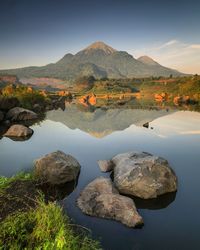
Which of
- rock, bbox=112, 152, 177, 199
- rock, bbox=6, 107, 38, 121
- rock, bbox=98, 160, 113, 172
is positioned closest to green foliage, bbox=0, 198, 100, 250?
rock, bbox=112, 152, 177, 199

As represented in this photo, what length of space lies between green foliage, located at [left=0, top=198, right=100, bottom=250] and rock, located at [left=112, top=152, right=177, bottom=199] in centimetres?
400

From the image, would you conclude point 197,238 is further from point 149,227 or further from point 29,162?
point 29,162

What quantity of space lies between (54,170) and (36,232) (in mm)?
5498

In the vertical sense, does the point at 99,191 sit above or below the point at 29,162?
above

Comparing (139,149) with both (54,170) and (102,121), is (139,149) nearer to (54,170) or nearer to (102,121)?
(54,170)

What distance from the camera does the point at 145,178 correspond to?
10.2 m

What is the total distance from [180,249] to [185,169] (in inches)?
275

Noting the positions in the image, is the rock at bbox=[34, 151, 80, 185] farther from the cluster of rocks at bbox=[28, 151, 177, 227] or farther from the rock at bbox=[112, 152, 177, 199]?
the rock at bbox=[112, 152, 177, 199]

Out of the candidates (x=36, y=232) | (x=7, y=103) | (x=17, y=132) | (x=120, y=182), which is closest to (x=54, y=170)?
(x=120, y=182)

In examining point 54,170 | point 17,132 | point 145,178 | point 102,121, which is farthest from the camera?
point 102,121

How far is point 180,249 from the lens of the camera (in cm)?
740

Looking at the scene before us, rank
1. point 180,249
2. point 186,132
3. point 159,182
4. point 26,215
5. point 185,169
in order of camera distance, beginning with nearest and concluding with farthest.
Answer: point 26,215 < point 180,249 < point 159,182 < point 185,169 < point 186,132

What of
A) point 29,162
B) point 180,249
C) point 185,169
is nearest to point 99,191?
point 180,249

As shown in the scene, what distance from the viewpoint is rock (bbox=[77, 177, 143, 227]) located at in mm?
8289
